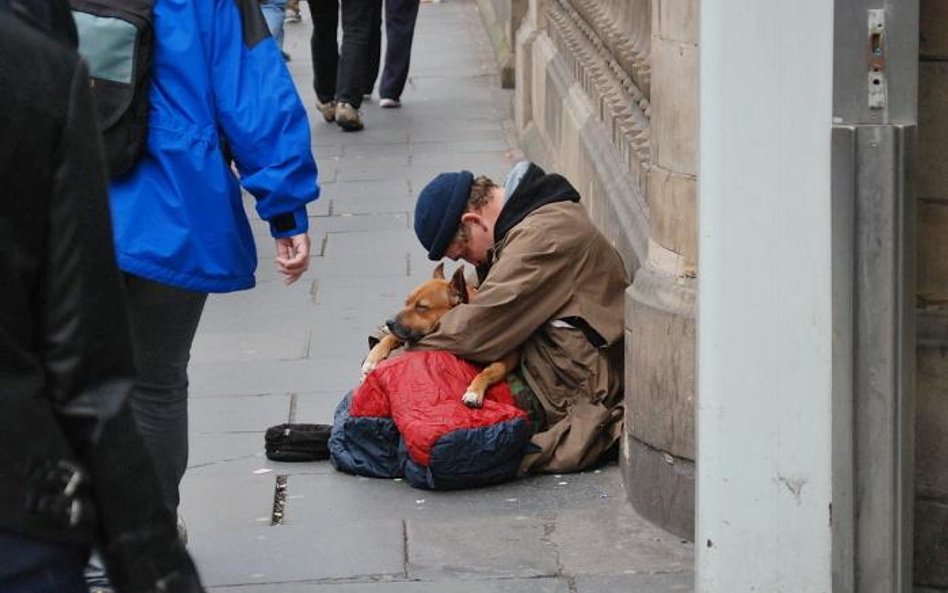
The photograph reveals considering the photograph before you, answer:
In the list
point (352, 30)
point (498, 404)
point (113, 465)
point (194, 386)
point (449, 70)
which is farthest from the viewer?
point (449, 70)

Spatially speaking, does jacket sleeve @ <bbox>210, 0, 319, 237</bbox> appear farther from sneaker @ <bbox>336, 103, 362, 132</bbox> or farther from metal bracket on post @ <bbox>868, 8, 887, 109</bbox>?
sneaker @ <bbox>336, 103, 362, 132</bbox>

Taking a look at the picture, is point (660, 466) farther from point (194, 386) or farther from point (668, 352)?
point (194, 386)

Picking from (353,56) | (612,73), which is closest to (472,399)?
(612,73)

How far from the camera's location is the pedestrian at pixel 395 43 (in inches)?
467

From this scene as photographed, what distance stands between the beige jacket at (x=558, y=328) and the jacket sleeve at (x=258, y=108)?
1298 millimetres

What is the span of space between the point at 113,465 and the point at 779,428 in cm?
206

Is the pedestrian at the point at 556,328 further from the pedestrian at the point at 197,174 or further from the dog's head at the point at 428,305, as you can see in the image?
the pedestrian at the point at 197,174

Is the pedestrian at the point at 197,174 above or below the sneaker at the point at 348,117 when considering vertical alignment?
above

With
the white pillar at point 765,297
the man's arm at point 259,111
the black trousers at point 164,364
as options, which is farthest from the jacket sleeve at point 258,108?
the white pillar at point 765,297

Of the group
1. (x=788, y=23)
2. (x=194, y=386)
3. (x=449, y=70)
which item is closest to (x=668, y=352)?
(x=788, y=23)

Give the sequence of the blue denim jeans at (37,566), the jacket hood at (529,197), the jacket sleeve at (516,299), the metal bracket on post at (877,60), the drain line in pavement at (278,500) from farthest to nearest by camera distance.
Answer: the jacket hood at (529,197) → the jacket sleeve at (516,299) → the drain line in pavement at (278,500) → the metal bracket on post at (877,60) → the blue denim jeans at (37,566)

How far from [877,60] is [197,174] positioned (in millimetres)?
1460

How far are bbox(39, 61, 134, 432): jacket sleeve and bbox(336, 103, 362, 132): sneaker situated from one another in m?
9.39

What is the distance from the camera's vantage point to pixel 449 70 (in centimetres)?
1420
